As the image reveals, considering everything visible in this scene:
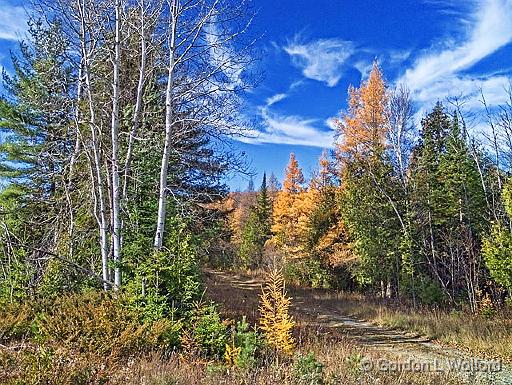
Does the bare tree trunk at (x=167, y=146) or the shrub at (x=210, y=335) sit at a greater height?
the bare tree trunk at (x=167, y=146)

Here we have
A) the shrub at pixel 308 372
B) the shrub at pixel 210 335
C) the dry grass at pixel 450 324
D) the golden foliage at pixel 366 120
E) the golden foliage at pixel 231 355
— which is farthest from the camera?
the golden foliage at pixel 366 120

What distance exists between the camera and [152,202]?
8.67 metres

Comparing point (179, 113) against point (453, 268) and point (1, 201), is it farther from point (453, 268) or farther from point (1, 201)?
point (453, 268)

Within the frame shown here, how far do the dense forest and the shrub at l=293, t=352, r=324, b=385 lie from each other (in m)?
0.04

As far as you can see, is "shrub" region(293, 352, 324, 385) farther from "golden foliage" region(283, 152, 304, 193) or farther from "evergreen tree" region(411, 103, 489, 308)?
"golden foliage" region(283, 152, 304, 193)

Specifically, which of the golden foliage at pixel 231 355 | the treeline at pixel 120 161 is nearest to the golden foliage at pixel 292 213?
the treeline at pixel 120 161

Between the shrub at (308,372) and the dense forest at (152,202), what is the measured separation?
0.12ft

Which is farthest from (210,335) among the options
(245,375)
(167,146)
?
(167,146)

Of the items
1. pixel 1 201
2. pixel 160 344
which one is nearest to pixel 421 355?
pixel 160 344

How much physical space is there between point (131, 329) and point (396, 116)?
15.8 meters

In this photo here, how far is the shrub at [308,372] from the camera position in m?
4.57

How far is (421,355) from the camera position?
364 inches

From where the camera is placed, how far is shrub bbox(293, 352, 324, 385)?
15.0 ft

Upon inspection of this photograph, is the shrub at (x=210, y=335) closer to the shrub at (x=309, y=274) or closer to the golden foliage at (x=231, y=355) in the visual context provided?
the golden foliage at (x=231, y=355)
